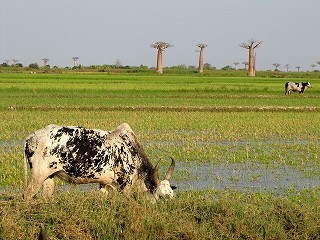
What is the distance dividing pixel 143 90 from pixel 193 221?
31.2 metres

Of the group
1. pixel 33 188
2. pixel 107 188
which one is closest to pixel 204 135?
pixel 107 188

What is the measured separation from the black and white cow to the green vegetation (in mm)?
349

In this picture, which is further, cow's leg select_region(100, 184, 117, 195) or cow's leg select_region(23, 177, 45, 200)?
cow's leg select_region(100, 184, 117, 195)

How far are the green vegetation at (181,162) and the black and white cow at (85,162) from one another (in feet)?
1.15

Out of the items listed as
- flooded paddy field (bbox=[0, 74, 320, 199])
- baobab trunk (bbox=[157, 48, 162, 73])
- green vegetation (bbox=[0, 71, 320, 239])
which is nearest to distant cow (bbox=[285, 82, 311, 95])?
flooded paddy field (bbox=[0, 74, 320, 199])

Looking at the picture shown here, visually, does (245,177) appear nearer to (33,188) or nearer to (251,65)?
(33,188)

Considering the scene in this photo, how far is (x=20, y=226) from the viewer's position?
5895mm

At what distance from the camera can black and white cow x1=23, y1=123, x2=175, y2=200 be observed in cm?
719

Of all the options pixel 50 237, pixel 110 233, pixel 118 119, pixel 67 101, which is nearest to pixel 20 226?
pixel 50 237

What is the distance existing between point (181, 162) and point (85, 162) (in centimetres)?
502

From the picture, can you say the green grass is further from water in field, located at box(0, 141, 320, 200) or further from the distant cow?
the distant cow

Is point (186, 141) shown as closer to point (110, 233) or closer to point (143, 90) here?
point (110, 233)

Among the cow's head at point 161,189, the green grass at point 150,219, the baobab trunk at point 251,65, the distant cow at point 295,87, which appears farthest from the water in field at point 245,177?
the baobab trunk at point 251,65

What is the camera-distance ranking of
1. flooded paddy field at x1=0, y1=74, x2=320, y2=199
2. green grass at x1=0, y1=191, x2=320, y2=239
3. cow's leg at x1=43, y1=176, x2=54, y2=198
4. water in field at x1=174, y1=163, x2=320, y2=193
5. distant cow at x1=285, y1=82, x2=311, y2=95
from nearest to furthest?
1. green grass at x1=0, y1=191, x2=320, y2=239
2. cow's leg at x1=43, y1=176, x2=54, y2=198
3. water in field at x1=174, y1=163, x2=320, y2=193
4. flooded paddy field at x1=0, y1=74, x2=320, y2=199
5. distant cow at x1=285, y1=82, x2=311, y2=95
